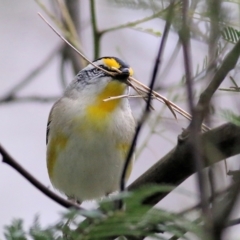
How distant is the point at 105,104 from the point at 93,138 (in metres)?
0.28

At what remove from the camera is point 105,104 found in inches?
155

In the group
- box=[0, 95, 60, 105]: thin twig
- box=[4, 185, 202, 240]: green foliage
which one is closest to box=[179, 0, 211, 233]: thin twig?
box=[4, 185, 202, 240]: green foliage

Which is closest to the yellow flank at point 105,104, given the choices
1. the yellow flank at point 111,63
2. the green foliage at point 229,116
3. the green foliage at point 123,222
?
the yellow flank at point 111,63

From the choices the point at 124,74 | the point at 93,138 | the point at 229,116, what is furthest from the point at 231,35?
the point at 93,138

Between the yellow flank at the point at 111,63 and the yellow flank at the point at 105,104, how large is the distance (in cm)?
10

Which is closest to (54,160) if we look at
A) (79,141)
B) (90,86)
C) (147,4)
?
(79,141)

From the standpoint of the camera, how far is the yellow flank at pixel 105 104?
12.5 ft

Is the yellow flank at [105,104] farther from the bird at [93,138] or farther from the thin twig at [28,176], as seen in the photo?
the thin twig at [28,176]

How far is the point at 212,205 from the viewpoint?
4.30 feet

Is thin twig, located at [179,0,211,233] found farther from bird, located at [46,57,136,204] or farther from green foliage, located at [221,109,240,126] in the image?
bird, located at [46,57,136,204]

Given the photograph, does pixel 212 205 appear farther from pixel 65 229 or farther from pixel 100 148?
pixel 100 148

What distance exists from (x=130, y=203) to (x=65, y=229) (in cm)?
24

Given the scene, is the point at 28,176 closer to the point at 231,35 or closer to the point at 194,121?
the point at 194,121

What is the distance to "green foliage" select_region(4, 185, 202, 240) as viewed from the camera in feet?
4.40
